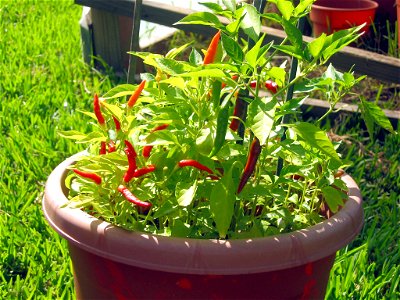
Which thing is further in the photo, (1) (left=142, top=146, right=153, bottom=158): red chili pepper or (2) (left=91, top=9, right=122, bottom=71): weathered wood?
(2) (left=91, top=9, right=122, bottom=71): weathered wood

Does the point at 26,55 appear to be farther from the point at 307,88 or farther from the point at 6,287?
the point at 307,88

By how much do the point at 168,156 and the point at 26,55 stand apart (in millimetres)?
2419

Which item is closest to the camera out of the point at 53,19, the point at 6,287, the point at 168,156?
the point at 168,156

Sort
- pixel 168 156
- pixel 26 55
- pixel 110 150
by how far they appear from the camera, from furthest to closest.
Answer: pixel 26 55
pixel 110 150
pixel 168 156

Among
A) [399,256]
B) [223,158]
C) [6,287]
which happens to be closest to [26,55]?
[6,287]

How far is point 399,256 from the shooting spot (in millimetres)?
2234

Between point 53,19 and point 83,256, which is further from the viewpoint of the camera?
point 53,19

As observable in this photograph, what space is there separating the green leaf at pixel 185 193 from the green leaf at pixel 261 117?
0.16 meters

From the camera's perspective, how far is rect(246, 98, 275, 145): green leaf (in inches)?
49.5

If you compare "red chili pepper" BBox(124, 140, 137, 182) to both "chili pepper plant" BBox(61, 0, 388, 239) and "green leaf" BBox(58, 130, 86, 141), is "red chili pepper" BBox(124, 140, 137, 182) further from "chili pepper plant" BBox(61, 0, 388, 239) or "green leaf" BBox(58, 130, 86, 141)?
"green leaf" BBox(58, 130, 86, 141)

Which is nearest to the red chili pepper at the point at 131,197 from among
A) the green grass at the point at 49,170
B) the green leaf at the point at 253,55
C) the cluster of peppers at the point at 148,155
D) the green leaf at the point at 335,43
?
the cluster of peppers at the point at 148,155

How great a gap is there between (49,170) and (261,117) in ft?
4.96

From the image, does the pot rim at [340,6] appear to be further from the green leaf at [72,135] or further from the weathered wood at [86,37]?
the green leaf at [72,135]

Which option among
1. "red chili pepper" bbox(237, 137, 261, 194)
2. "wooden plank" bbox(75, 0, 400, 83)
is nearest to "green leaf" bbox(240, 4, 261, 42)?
"red chili pepper" bbox(237, 137, 261, 194)
